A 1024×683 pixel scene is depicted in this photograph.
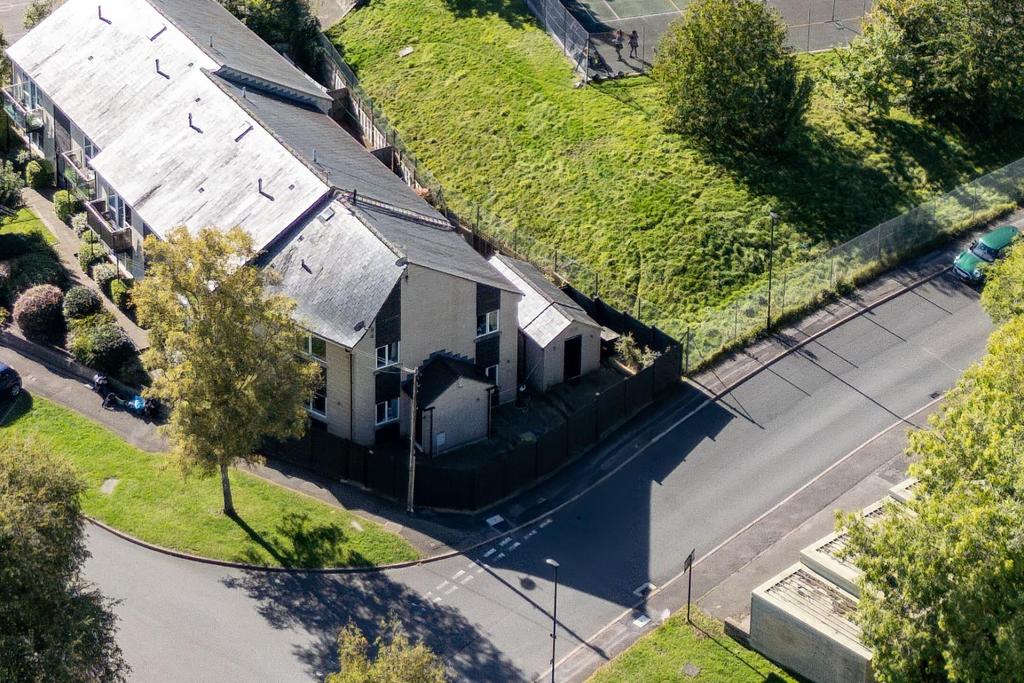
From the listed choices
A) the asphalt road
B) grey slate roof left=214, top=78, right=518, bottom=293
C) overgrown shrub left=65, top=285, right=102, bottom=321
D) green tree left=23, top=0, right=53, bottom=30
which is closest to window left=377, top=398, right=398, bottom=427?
grey slate roof left=214, top=78, right=518, bottom=293

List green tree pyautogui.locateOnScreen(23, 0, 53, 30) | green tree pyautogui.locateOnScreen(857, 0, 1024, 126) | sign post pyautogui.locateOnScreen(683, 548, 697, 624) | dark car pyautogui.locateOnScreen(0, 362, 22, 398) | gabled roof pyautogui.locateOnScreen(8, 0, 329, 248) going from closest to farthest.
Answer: sign post pyautogui.locateOnScreen(683, 548, 697, 624)
dark car pyautogui.locateOnScreen(0, 362, 22, 398)
gabled roof pyautogui.locateOnScreen(8, 0, 329, 248)
green tree pyautogui.locateOnScreen(857, 0, 1024, 126)
green tree pyautogui.locateOnScreen(23, 0, 53, 30)

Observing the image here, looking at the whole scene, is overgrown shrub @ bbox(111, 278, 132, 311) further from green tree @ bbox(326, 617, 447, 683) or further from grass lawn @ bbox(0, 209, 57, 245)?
green tree @ bbox(326, 617, 447, 683)

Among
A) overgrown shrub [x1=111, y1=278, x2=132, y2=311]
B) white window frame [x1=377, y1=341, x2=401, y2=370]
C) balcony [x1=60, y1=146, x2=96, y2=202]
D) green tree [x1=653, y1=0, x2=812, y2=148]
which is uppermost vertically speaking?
green tree [x1=653, y1=0, x2=812, y2=148]

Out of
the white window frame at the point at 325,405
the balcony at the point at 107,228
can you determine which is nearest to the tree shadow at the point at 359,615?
the white window frame at the point at 325,405

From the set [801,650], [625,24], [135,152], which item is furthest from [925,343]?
[135,152]

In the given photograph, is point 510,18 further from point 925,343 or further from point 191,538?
point 191,538

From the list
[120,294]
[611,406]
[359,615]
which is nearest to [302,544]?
[359,615]
